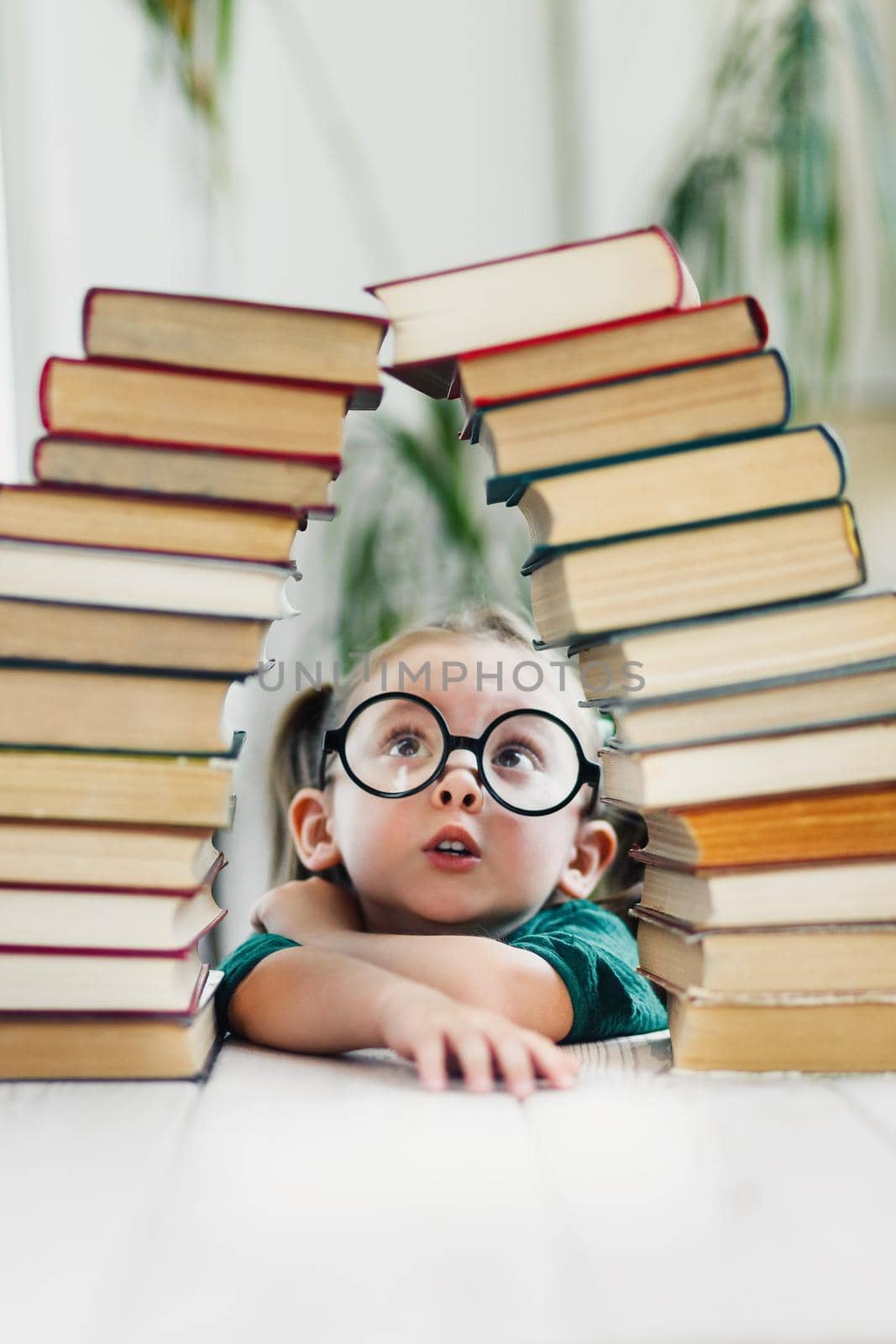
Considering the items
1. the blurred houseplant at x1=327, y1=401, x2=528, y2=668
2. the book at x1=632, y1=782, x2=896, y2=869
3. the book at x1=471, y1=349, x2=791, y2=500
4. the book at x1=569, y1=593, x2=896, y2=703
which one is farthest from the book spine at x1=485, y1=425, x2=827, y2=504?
the blurred houseplant at x1=327, y1=401, x2=528, y2=668

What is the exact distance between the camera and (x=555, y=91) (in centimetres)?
220

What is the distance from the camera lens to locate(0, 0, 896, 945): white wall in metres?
1.92

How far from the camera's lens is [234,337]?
742 mm

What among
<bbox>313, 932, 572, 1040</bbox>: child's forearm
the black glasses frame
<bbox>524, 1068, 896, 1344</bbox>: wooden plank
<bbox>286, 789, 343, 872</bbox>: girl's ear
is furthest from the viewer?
<bbox>286, 789, 343, 872</bbox>: girl's ear

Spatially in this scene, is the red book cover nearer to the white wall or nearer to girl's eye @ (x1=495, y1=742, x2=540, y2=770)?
girl's eye @ (x1=495, y1=742, x2=540, y2=770)

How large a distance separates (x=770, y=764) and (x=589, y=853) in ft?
1.79

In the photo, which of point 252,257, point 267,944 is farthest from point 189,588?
point 252,257

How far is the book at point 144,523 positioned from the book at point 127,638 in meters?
0.04

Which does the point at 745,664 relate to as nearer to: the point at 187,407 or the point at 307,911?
the point at 187,407

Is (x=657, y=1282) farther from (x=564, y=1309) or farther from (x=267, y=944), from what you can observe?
(x=267, y=944)

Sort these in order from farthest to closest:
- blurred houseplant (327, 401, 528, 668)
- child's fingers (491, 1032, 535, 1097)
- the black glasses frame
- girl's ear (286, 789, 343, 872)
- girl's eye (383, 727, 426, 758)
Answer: blurred houseplant (327, 401, 528, 668) < girl's ear (286, 789, 343, 872) < girl's eye (383, 727, 426, 758) < the black glasses frame < child's fingers (491, 1032, 535, 1097)

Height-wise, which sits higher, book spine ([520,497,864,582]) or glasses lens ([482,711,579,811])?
book spine ([520,497,864,582])

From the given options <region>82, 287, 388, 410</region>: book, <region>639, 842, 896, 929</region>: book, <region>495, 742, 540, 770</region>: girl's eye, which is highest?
<region>82, 287, 388, 410</region>: book

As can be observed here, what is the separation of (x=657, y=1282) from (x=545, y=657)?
0.87 meters
